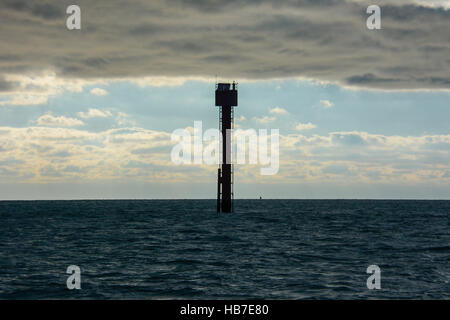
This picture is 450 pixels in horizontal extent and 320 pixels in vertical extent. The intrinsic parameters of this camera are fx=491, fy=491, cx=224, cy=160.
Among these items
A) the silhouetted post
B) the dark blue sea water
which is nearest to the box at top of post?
the silhouetted post

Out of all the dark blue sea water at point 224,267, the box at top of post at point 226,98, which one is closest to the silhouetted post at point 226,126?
the box at top of post at point 226,98

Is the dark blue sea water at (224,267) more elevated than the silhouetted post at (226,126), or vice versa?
the silhouetted post at (226,126)

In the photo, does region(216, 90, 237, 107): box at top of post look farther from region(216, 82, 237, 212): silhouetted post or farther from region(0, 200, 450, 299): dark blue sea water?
region(0, 200, 450, 299): dark blue sea water

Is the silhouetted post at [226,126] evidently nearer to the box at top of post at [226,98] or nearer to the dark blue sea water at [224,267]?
the box at top of post at [226,98]

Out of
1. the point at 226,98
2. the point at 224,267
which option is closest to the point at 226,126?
the point at 226,98

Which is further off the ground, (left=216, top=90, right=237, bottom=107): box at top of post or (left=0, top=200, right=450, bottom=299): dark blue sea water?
(left=216, top=90, right=237, bottom=107): box at top of post

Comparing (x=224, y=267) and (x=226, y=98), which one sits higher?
(x=226, y=98)

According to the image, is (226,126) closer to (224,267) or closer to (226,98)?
(226,98)

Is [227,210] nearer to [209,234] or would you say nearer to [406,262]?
[209,234]

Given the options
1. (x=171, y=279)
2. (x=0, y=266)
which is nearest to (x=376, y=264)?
(x=171, y=279)

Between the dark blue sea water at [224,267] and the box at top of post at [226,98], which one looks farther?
the box at top of post at [226,98]
